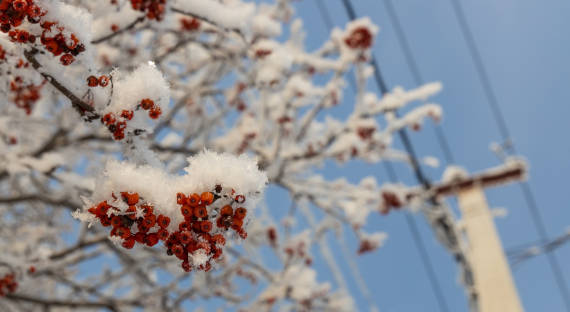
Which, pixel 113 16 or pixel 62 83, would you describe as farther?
pixel 113 16

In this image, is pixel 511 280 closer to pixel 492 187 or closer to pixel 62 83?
pixel 492 187

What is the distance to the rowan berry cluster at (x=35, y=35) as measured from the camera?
122 cm

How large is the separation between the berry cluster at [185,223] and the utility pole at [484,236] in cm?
448

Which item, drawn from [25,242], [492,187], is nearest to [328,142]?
[25,242]

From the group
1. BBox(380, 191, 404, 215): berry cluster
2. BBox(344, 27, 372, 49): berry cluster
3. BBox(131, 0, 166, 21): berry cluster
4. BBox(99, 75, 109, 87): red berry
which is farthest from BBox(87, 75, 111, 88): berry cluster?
BBox(380, 191, 404, 215): berry cluster

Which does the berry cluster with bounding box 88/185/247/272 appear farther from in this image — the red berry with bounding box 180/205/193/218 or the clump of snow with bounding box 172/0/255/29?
the clump of snow with bounding box 172/0/255/29

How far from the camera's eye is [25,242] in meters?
4.21

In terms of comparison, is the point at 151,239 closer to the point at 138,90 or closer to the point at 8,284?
the point at 138,90

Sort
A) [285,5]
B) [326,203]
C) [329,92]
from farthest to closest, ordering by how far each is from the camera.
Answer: [285,5] < [326,203] < [329,92]

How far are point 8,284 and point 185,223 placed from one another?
2.07 metres

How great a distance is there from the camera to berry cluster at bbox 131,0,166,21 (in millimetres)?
1936

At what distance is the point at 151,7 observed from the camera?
194 centimetres

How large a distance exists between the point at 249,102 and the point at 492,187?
374 centimetres

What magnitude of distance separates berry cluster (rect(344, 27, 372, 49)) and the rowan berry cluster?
9.00 feet
